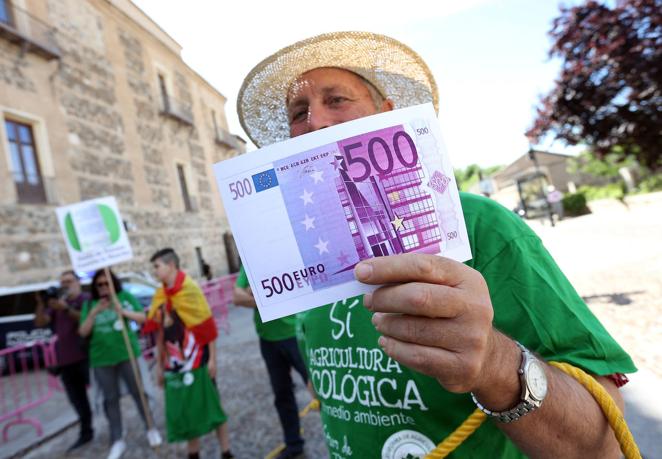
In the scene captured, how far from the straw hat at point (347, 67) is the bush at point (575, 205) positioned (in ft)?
70.8

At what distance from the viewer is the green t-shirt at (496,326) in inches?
35.7

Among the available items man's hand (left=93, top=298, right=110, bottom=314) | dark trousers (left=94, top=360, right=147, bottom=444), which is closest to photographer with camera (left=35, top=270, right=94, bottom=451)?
man's hand (left=93, top=298, right=110, bottom=314)

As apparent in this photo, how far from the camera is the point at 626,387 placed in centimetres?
315

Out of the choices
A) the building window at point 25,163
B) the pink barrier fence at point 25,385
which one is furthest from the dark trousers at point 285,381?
the building window at point 25,163

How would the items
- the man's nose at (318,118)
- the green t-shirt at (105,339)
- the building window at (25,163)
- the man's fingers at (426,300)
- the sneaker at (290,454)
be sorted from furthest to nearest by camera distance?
the building window at (25,163) → the green t-shirt at (105,339) → the sneaker at (290,454) → the man's nose at (318,118) → the man's fingers at (426,300)

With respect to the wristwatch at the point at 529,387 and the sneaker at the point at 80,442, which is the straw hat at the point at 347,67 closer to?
the wristwatch at the point at 529,387

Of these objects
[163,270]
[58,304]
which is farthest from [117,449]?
[163,270]

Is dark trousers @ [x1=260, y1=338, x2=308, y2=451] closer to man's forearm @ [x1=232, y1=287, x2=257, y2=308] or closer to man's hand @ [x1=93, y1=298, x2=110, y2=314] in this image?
man's forearm @ [x1=232, y1=287, x2=257, y2=308]

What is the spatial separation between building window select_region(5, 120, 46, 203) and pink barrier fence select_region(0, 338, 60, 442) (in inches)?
201

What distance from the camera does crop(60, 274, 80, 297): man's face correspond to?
183 inches

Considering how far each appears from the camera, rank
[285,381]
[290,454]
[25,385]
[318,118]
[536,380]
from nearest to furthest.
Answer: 1. [536,380]
2. [318,118]
3. [290,454]
4. [285,381]
5. [25,385]

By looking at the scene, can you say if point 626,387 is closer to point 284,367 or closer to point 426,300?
point 284,367

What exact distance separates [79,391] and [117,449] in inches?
37.8

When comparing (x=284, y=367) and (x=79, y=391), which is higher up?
(x=79, y=391)
